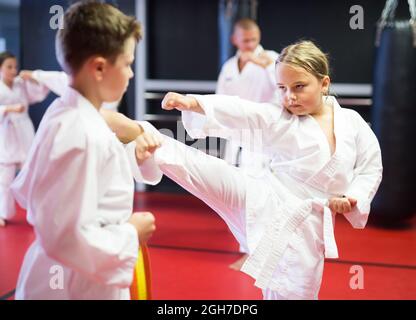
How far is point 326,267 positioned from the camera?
3.32m

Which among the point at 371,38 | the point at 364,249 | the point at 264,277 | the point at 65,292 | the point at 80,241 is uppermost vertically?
the point at 371,38

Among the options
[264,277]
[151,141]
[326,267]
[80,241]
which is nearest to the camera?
[80,241]

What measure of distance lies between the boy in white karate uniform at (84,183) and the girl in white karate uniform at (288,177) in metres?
0.58

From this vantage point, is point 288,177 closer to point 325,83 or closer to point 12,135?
point 325,83

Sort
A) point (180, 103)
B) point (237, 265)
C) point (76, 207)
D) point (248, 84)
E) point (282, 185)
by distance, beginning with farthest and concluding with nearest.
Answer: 1. point (248, 84)
2. point (237, 265)
3. point (282, 185)
4. point (180, 103)
5. point (76, 207)

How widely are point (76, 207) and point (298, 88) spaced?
106 centimetres

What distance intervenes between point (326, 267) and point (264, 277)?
58.7 inches

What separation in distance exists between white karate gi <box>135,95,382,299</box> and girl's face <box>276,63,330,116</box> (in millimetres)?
51

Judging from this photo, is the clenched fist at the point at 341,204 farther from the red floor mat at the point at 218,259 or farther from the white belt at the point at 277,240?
the red floor mat at the point at 218,259

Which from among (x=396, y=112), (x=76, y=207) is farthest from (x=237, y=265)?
(x=76, y=207)

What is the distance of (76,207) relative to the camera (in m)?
1.21

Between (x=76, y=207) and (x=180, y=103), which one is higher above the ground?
(x=180, y=103)

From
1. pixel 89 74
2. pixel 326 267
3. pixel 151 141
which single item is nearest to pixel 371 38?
pixel 326 267
